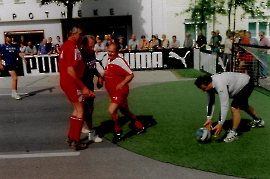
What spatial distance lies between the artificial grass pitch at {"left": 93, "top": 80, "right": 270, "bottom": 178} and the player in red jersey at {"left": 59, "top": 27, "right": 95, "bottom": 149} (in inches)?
35.0

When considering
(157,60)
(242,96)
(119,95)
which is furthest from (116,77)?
(157,60)

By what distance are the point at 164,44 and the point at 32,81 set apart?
757cm

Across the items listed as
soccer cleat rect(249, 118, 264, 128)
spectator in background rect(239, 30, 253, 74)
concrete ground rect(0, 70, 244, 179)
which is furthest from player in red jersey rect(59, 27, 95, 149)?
spectator in background rect(239, 30, 253, 74)

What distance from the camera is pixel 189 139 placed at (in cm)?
520

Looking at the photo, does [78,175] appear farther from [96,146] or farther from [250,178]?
[250,178]

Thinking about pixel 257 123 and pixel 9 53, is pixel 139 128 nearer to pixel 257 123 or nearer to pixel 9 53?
pixel 257 123

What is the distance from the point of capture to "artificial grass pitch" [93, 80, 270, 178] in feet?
13.7

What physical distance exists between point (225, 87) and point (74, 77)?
92.9 inches

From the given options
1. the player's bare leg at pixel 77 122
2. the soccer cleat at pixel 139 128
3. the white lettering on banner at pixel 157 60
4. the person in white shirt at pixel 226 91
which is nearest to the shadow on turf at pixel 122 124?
the soccer cleat at pixel 139 128

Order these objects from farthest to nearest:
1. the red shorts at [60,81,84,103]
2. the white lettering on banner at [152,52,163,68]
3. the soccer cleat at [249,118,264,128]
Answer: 1. the white lettering on banner at [152,52,163,68]
2. the soccer cleat at [249,118,264,128]
3. the red shorts at [60,81,84,103]

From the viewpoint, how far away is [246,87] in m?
Answer: 4.83

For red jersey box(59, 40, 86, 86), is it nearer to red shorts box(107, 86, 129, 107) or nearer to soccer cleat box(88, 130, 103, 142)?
red shorts box(107, 86, 129, 107)

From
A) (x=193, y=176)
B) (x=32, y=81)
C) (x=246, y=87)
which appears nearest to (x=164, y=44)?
(x=32, y=81)

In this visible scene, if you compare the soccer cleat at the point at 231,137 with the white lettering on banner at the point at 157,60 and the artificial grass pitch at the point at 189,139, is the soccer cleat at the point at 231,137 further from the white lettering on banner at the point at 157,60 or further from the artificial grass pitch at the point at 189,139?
the white lettering on banner at the point at 157,60
